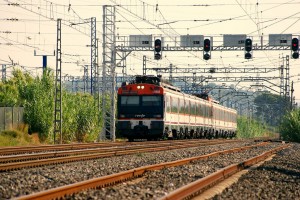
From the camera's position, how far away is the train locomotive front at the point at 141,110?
38.2 metres

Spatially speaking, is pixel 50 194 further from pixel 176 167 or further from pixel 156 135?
pixel 156 135

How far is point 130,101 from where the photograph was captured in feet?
127

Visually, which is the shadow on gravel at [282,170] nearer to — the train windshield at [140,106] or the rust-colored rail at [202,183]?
the rust-colored rail at [202,183]

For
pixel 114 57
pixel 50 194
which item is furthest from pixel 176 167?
pixel 114 57

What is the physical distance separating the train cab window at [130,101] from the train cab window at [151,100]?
0.38 metres

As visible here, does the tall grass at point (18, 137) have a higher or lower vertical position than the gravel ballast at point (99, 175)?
higher

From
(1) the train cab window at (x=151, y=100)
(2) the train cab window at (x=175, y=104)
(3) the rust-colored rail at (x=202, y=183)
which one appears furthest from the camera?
(2) the train cab window at (x=175, y=104)

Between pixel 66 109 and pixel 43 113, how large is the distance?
233 cm

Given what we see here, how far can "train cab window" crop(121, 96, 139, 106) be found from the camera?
38750mm

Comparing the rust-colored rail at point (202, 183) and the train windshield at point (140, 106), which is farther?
the train windshield at point (140, 106)

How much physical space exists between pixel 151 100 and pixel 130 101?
119 cm

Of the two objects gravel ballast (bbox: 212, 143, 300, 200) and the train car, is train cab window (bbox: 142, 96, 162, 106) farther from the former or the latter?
gravel ballast (bbox: 212, 143, 300, 200)

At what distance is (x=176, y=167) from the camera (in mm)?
18109

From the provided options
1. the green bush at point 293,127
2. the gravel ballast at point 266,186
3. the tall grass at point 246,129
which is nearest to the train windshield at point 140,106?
the gravel ballast at point 266,186
